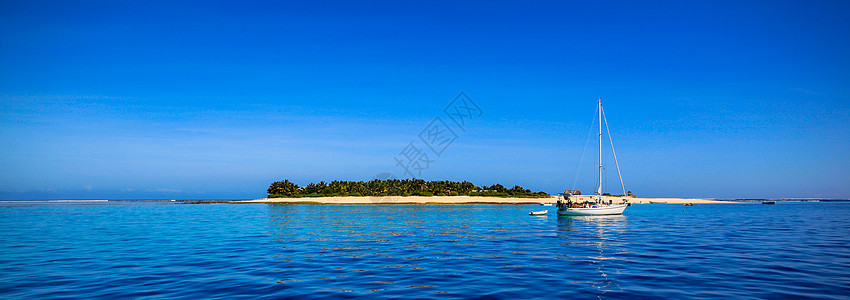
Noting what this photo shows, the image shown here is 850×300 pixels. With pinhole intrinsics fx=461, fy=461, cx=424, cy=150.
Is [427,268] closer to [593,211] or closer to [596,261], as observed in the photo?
[596,261]

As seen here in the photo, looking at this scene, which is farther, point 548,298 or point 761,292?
point 761,292

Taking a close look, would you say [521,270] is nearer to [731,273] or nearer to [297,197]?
[731,273]

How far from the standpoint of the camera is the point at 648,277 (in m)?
19.5

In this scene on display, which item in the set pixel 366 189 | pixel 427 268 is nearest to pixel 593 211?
pixel 427 268

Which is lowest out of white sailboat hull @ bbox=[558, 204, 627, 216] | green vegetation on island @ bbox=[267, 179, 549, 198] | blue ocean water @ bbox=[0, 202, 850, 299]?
blue ocean water @ bbox=[0, 202, 850, 299]

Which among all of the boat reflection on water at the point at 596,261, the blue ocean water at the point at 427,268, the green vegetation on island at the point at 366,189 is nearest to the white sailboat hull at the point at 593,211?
the boat reflection on water at the point at 596,261

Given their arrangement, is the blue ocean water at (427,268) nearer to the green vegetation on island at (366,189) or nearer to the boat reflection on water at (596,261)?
the boat reflection on water at (596,261)

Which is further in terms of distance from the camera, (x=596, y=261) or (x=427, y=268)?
(x=596, y=261)

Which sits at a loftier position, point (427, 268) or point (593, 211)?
point (593, 211)

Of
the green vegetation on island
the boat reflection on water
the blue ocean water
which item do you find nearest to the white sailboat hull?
the boat reflection on water

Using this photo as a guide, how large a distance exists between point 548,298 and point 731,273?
1055 centimetres

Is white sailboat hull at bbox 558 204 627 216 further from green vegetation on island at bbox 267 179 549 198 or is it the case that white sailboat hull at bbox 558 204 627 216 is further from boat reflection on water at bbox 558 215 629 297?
green vegetation on island at bbox 267 179 549 198

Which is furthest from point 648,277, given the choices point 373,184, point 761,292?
point 373,184

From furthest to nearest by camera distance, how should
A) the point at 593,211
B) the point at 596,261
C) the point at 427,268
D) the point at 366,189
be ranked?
the point at 366,189
the point at 593,211
the point at 596,261
the point at 427,268
